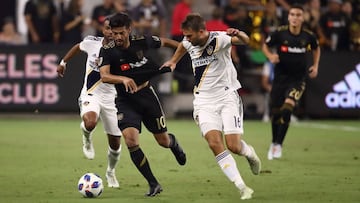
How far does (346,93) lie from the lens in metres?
24.4

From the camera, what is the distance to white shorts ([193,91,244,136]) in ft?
37.9

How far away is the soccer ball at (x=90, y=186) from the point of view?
11367 millimetres

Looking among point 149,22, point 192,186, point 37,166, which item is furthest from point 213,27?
point 192,186

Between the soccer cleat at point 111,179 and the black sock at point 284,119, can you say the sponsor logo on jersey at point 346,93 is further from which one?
the soccer cleat at point 111,179

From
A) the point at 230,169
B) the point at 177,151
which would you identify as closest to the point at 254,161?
the point at 230,169

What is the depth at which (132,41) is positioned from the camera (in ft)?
38.6

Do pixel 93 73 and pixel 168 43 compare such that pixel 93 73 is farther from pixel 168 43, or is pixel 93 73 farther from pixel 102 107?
pixel 168 43

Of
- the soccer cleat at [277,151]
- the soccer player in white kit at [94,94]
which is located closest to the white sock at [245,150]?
the soccer player in white kit at [94,94]

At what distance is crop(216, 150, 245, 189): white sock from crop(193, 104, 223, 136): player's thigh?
0.42m

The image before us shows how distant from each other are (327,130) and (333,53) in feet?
10.1

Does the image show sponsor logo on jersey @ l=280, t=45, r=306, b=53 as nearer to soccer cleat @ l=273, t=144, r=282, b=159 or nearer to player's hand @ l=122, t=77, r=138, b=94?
soccer cleat @ l=273, t=144, r=282, b=159

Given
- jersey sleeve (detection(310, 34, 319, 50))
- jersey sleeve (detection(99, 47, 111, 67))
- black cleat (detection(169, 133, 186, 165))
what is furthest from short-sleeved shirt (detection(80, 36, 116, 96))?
jersey sleeve (detection(310, 34, 319, 50))

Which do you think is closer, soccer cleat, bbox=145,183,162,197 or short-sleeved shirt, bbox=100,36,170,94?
soccer cleat, bbox=145,183,162,197

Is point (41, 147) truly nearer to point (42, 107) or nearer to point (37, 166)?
point (37, 166)
